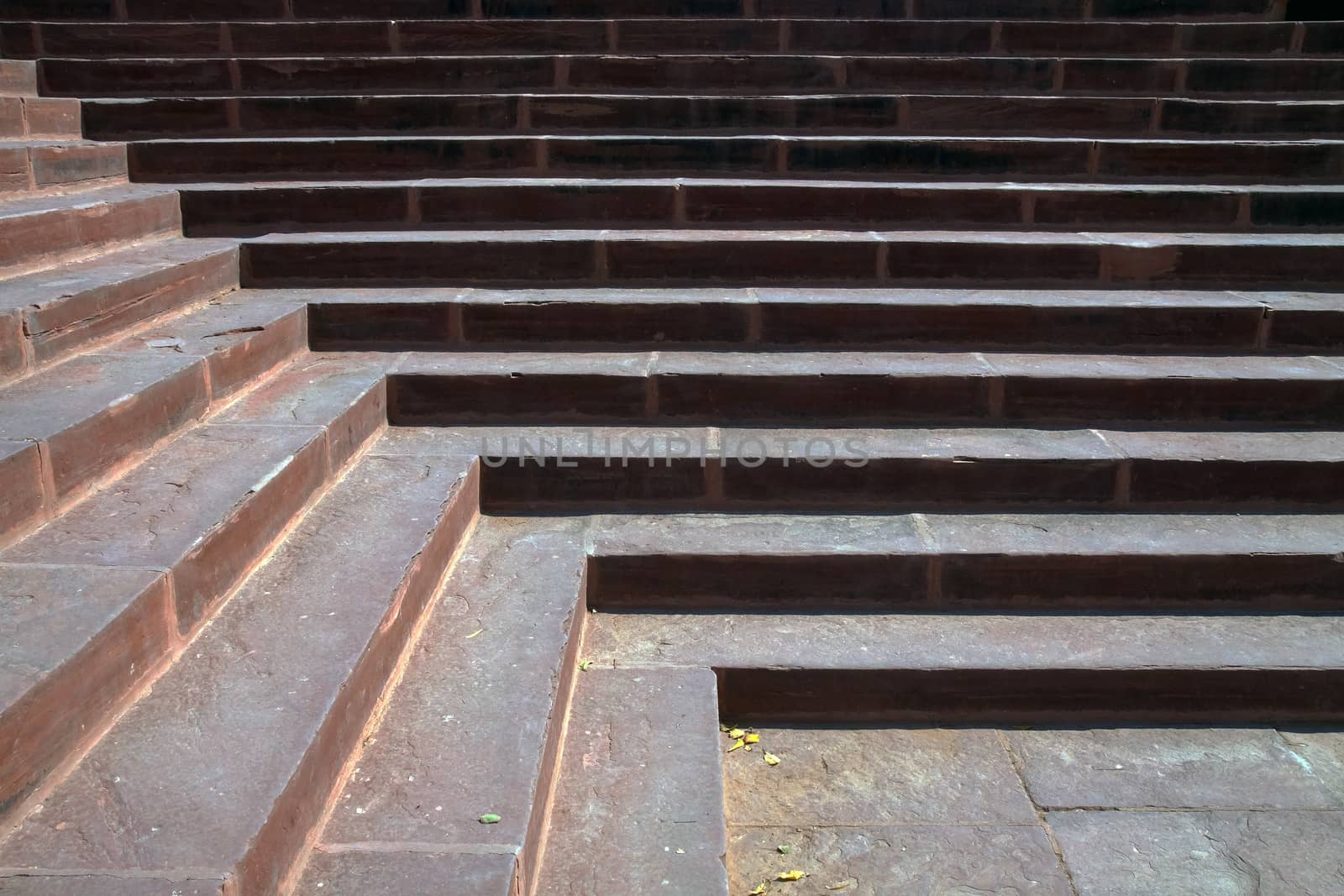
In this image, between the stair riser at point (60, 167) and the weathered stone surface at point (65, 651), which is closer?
the weathered stone surface at point (65, 651)

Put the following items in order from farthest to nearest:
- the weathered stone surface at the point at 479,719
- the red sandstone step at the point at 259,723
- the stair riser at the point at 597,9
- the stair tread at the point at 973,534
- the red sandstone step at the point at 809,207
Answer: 1. the stair riser at the point at 597,9
2. the red sandstone step at the point at 809,207
3. the stair tread at the point at 973,534
4. the weathered stone surface at the point at 479,719
5. the red sandstone step at the point at 259,723

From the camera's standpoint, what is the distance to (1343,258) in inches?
185

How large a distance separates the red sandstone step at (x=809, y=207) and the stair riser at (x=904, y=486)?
5.61 feet

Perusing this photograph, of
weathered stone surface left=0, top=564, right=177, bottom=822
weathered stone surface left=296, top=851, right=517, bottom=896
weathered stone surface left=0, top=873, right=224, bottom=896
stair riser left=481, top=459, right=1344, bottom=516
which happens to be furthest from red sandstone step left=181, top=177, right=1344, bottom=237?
weathered stone surface left=0, top=873, right=224, bottom=896

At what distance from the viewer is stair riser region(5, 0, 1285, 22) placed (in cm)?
629

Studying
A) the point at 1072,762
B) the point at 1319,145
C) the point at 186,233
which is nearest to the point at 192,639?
the point at 1072,762

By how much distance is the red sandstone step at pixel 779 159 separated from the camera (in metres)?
5.25

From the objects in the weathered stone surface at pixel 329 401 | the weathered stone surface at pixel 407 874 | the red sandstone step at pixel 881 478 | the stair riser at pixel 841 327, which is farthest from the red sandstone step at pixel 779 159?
the weathered stone surface at pixel 407 874

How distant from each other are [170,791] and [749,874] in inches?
51.6

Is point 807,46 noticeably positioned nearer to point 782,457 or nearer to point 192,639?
point 782,457

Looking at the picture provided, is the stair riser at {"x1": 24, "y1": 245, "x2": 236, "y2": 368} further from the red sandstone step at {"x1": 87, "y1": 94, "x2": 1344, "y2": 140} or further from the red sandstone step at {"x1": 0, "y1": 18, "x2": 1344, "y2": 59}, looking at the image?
the red sandstone step at {"x1": 0, "y1": 18, "x2": 1344, "y2": 59}

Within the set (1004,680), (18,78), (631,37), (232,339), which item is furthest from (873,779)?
(18,78)

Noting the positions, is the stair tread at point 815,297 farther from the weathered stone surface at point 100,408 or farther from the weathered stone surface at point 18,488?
the weathered stone surface at point 18,488

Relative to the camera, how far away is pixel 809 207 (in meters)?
5.03
